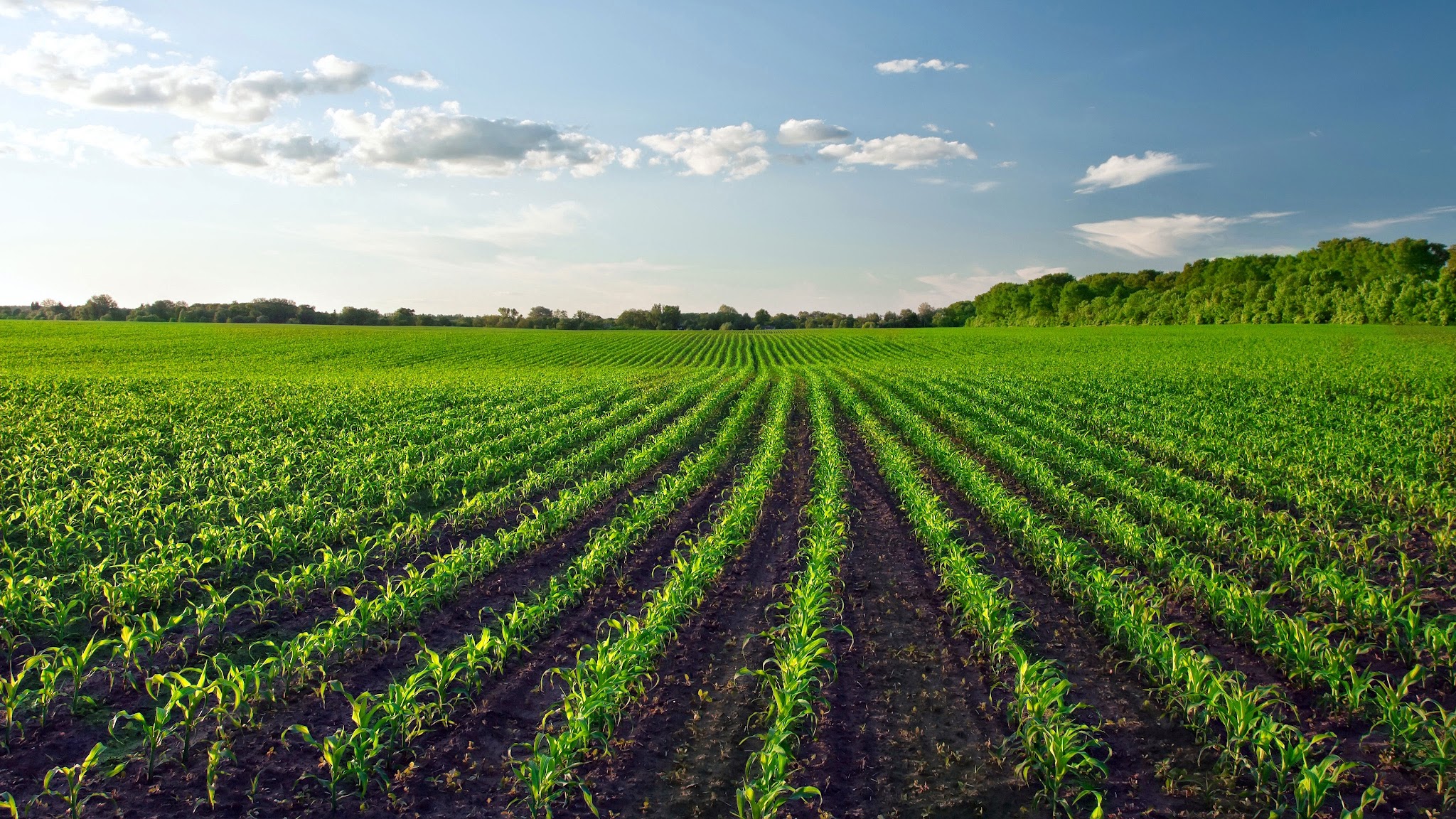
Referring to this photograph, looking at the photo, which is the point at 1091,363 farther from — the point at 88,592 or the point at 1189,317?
the point at 1189,317

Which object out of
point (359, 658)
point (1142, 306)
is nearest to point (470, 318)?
point (1142, 306)

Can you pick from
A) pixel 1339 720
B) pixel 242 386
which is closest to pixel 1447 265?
pixel 1339 720

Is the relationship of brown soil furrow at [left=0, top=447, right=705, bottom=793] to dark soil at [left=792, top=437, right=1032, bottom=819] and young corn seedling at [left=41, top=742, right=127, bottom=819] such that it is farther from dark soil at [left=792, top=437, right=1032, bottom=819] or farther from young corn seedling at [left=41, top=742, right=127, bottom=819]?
dark soil at [left=792, top=437, right=1032, bottom=819]

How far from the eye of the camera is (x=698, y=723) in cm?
535

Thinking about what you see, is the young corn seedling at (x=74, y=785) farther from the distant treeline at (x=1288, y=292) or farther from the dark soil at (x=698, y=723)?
the distant treeline at (x=1288, y=292)

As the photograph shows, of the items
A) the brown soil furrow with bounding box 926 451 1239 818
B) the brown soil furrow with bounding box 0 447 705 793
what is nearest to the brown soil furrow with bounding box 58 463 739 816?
the brown soil furrow with bounding box 0 447 705 793

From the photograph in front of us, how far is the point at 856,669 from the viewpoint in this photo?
618cm

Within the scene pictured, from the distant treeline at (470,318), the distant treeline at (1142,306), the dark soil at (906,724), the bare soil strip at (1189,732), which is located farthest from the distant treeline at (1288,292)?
the dark soil at (906,724)

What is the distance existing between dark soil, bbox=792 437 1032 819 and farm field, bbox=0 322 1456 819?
1.2 inches

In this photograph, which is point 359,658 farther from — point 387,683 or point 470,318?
point 470,318

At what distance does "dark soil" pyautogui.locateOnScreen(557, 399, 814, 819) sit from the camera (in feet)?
14.8

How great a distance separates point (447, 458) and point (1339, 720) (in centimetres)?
1303

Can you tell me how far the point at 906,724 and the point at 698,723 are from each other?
159 cm

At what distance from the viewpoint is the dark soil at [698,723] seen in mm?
4523
